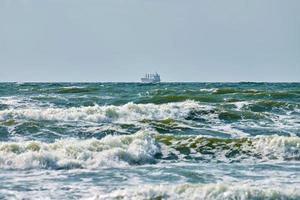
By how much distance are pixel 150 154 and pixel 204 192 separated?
4.49 m

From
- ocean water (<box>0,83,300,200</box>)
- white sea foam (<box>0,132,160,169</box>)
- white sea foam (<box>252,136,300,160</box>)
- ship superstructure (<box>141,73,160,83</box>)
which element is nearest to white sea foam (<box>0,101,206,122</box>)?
ocean water (<box>0,83,300,200</box>)

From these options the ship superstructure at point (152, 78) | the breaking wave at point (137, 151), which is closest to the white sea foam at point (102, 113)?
the breaking wave at point (137, 151)

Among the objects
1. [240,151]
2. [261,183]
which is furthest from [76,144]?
[261,183]

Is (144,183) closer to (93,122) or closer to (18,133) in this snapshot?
(18,133)

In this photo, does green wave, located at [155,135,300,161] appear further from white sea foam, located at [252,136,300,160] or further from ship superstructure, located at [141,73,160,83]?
ship superstructure, located at [141,73,160,83]

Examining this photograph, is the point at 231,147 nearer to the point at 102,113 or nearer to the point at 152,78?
the point at 102,113

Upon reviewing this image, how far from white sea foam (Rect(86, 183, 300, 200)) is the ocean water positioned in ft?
0.05

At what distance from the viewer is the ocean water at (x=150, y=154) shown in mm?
9273

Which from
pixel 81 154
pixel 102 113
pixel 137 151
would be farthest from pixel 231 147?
pixel 102 113

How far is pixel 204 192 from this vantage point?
8953mm

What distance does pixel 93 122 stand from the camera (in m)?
19.2

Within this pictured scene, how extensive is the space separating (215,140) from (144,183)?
5.49m

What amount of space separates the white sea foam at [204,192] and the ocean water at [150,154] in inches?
0.6

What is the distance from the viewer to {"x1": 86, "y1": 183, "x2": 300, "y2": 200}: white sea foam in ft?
28.9
